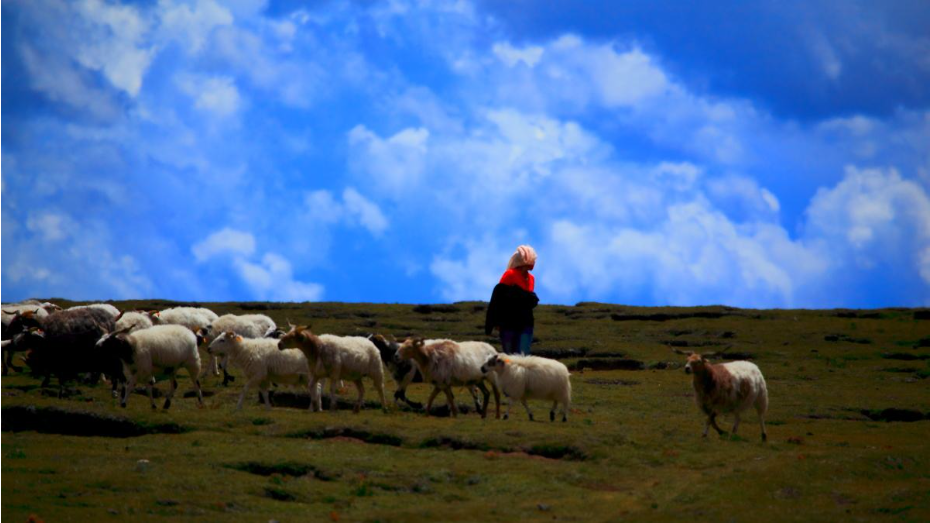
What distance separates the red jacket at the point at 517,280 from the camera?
94.2 feet

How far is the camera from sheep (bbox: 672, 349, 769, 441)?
912 inches

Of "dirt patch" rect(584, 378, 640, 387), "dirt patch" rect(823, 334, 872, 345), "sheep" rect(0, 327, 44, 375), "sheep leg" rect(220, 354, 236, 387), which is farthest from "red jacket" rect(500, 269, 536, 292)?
"dirt patch" rect(823, 334, 872, 345)

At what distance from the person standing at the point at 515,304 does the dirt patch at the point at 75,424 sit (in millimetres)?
9660

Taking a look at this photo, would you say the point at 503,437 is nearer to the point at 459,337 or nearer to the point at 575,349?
the point at 575,349

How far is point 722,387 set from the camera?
915 inches

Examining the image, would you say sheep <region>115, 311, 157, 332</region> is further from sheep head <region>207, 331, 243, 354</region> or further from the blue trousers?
the blue trousers

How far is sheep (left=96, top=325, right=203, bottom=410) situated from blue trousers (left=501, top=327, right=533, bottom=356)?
8524 mm

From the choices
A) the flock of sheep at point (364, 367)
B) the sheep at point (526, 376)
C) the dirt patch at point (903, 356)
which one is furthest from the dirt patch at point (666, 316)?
the sheep at point (526, 376)

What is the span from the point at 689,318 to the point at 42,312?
45118 millimetres

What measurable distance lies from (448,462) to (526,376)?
536 cm

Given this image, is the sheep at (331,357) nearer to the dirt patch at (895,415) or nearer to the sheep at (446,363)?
the sheep at (446,363)

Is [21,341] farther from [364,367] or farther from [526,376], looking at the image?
[526,376]

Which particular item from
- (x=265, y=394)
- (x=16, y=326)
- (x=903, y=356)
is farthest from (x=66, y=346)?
(x=903, y=356)

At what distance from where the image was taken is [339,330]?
2194 inches
